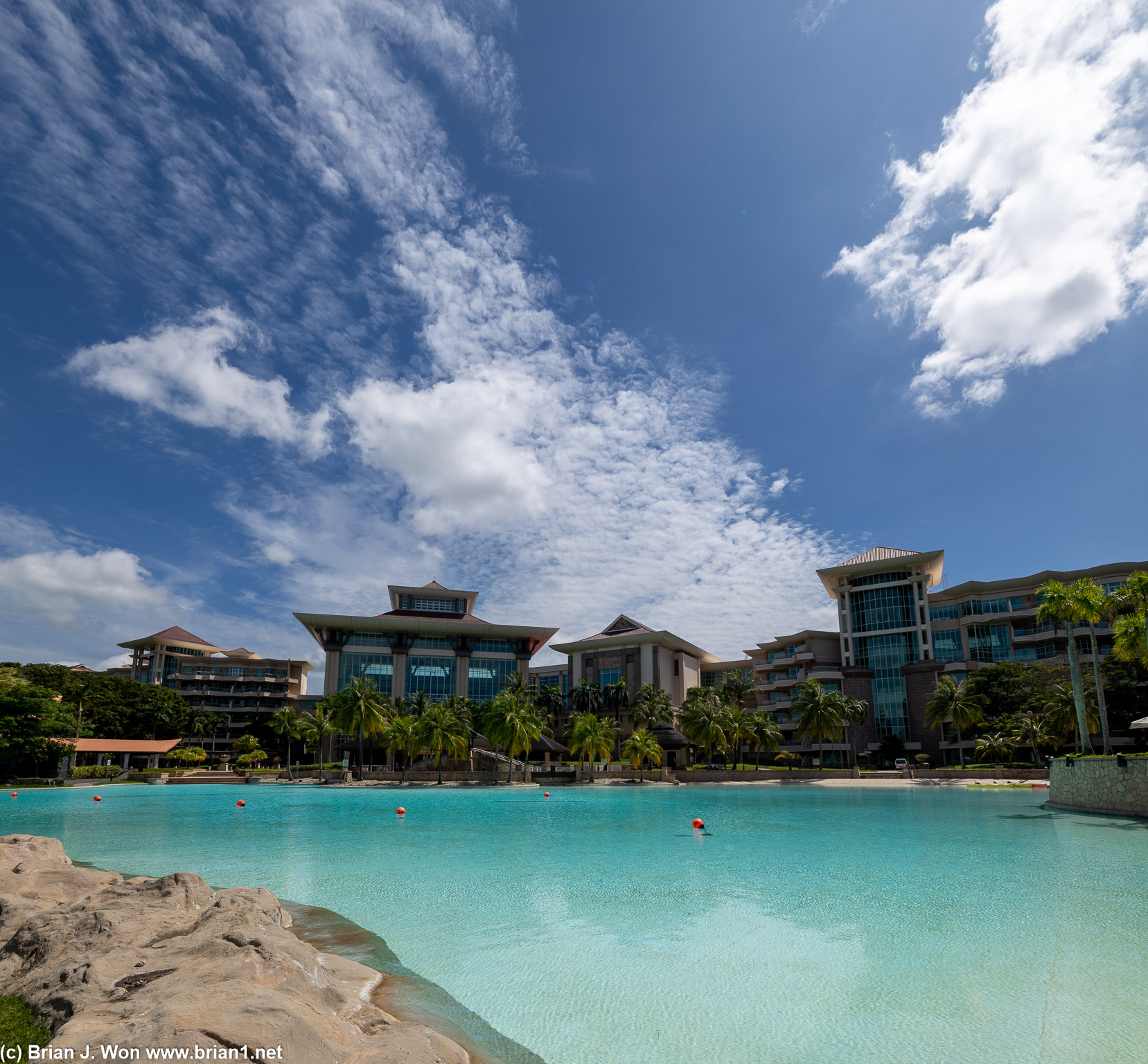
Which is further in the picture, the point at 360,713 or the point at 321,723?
the point at 321,723

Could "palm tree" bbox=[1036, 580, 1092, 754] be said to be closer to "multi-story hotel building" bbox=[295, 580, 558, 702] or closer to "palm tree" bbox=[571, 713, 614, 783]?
"palm tree" bbox=[571, 713, 614, 783]

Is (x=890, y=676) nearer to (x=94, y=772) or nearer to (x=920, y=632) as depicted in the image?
(x=920, y=632)

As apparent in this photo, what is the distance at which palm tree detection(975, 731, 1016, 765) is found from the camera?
59.3 metres

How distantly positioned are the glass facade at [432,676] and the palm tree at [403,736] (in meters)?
26.9

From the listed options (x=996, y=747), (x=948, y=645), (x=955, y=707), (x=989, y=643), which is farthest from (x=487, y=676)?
(x=989, y=643)

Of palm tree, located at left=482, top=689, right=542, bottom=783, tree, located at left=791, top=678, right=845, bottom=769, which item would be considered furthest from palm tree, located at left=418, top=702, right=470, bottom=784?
tree, located at left=791, top=678, right=845, bottom=769

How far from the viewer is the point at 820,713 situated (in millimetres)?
62656

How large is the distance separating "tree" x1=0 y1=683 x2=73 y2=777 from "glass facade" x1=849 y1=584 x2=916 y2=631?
7584 centimetres

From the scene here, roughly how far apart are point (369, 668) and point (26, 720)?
150ft

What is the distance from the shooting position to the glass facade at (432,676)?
93.7 m

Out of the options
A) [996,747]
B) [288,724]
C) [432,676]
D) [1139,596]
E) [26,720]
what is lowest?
[996,747]

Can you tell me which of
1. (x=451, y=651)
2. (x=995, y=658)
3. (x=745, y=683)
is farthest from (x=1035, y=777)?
(x=451, y=651)

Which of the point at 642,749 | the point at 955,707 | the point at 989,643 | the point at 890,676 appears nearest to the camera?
the point at 642,749

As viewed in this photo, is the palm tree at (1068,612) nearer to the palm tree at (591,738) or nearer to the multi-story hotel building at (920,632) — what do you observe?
the palm tree at (591,738)
